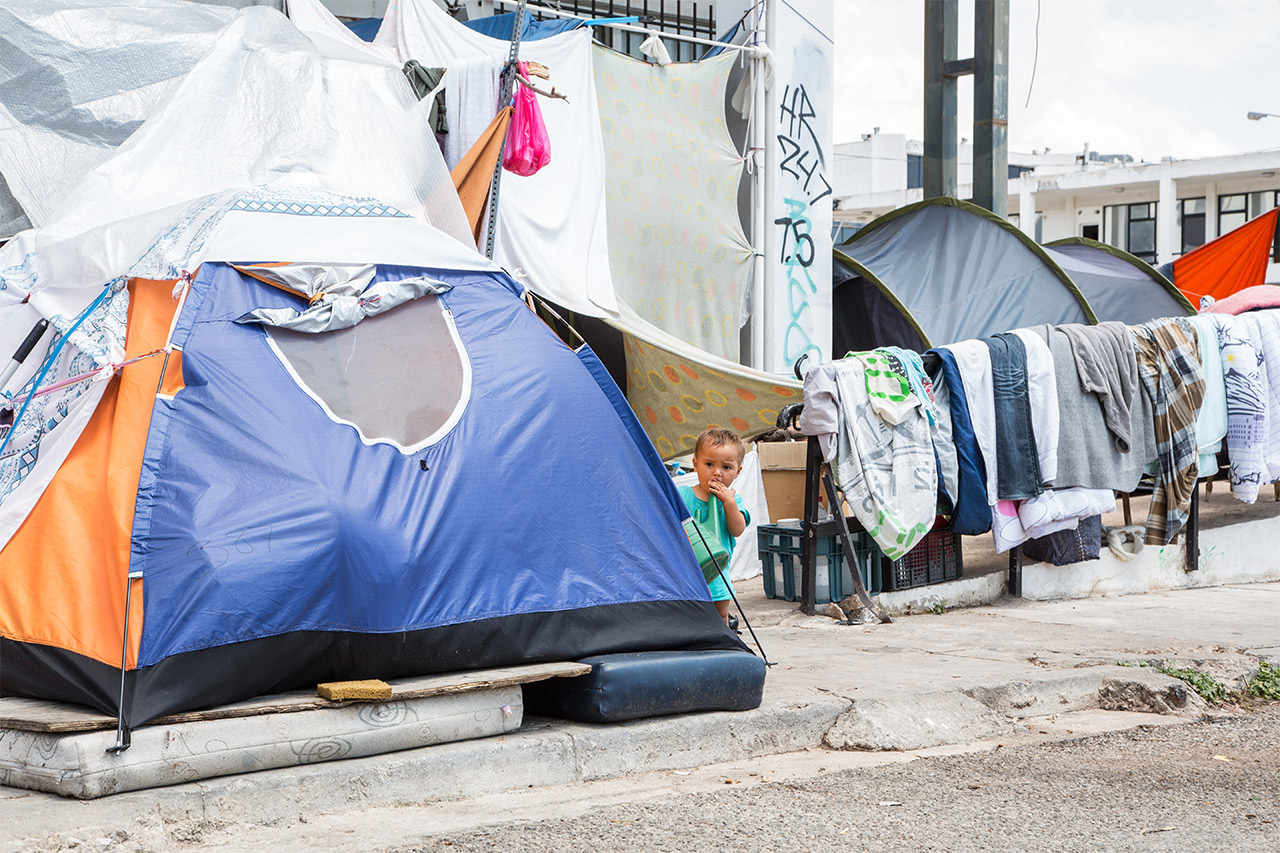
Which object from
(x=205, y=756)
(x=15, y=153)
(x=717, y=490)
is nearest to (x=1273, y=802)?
(x=717, y=490)

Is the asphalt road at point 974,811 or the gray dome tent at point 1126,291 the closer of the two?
the asphalt road at point 974,811

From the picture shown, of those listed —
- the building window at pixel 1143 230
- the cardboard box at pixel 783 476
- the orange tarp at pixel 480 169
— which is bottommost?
the cardboard box at pixel 783 476

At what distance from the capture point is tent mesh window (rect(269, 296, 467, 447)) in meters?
4.69

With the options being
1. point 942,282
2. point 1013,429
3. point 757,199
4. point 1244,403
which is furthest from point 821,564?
point 942,282

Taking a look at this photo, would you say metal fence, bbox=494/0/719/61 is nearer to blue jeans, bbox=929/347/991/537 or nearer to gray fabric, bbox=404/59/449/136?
gray fabric, bbox=404/59/449/136

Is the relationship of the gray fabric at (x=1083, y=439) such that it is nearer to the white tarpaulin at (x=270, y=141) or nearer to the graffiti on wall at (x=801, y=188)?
the graffiti on wall at (x=801, y=188)

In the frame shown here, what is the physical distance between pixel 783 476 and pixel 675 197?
2.18m

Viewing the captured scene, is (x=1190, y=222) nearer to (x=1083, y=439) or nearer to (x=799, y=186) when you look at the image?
(x=799, y=186)

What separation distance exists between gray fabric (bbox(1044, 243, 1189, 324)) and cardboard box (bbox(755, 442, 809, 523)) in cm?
451

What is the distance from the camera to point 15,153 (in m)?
6.46

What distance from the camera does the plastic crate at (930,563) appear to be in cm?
786

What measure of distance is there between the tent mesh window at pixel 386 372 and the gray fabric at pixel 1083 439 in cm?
446

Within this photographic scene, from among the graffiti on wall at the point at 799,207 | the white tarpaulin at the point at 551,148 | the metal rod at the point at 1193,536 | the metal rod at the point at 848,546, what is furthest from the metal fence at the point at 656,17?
the metal rod at the point at 1193,536

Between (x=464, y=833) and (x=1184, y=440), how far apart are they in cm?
652
